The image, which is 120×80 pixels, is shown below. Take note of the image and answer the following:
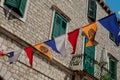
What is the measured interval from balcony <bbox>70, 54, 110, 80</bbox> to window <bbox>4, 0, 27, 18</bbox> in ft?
12.5

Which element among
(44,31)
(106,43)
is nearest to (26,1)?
(44,31)

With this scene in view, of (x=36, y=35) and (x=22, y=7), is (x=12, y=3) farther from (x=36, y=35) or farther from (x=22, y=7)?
(x=36, y=35)

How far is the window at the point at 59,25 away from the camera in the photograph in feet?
40.6

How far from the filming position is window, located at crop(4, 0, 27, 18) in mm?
10070

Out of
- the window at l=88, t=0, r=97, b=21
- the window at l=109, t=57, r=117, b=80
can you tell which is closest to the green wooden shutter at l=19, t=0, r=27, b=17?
the window at l=88, t=0, r=97, b=21

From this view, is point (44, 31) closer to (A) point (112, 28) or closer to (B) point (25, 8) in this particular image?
(B) point (25, 8)

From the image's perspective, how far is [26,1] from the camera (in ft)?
36.4

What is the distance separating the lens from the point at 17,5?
10.3 m

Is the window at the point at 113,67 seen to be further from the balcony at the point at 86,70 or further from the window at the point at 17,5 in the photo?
the window at the point at 17,5

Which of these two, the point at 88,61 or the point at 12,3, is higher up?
the point at 12,3

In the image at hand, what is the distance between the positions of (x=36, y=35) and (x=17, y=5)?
1.62 meters

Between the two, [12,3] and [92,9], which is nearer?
[12,3]

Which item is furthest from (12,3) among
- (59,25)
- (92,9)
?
(92,9)

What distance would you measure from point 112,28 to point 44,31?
437 cm
